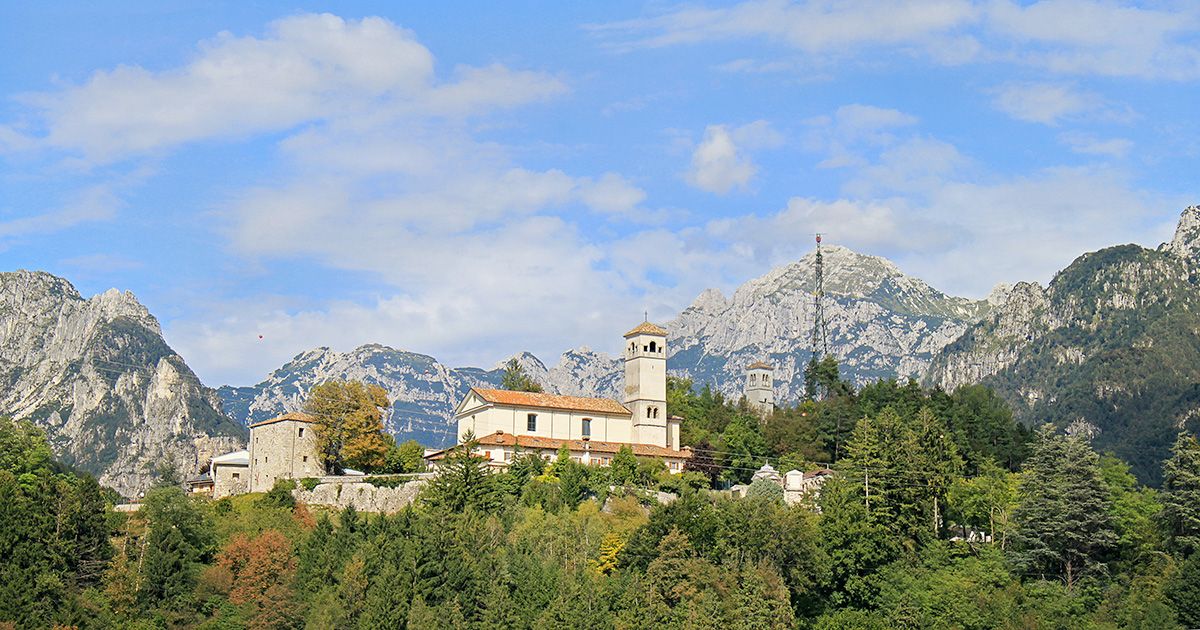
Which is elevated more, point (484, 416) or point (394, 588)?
point (484, 416)

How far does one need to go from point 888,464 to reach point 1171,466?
47.4 feet

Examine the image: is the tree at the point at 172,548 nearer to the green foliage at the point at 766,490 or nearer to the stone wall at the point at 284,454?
the stone wall at the point at 284,454

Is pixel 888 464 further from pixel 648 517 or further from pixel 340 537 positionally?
pixel 340 537

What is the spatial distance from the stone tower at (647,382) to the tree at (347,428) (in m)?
18.2

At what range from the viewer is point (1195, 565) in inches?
2510

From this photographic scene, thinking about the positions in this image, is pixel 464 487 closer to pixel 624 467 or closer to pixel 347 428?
pixel 624 467

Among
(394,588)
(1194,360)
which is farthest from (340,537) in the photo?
(1194,360)

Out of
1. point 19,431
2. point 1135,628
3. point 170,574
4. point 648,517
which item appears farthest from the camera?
point 19,431

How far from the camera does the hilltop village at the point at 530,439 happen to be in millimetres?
82750

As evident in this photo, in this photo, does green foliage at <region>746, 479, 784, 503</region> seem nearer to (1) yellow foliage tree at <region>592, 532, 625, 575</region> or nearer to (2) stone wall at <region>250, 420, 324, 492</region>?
(1) yellow foliage tree at <region>592, 532, 625, 575</region>

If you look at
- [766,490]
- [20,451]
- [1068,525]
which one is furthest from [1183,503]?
[20,451]

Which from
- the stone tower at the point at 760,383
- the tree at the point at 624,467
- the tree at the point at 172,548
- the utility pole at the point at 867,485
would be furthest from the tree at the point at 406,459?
the stone tower at the point at 760,383

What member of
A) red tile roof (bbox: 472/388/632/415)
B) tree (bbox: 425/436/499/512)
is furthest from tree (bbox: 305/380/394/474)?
tree (bbox: 425/436/499/512)

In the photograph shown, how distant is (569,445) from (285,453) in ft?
60.1
